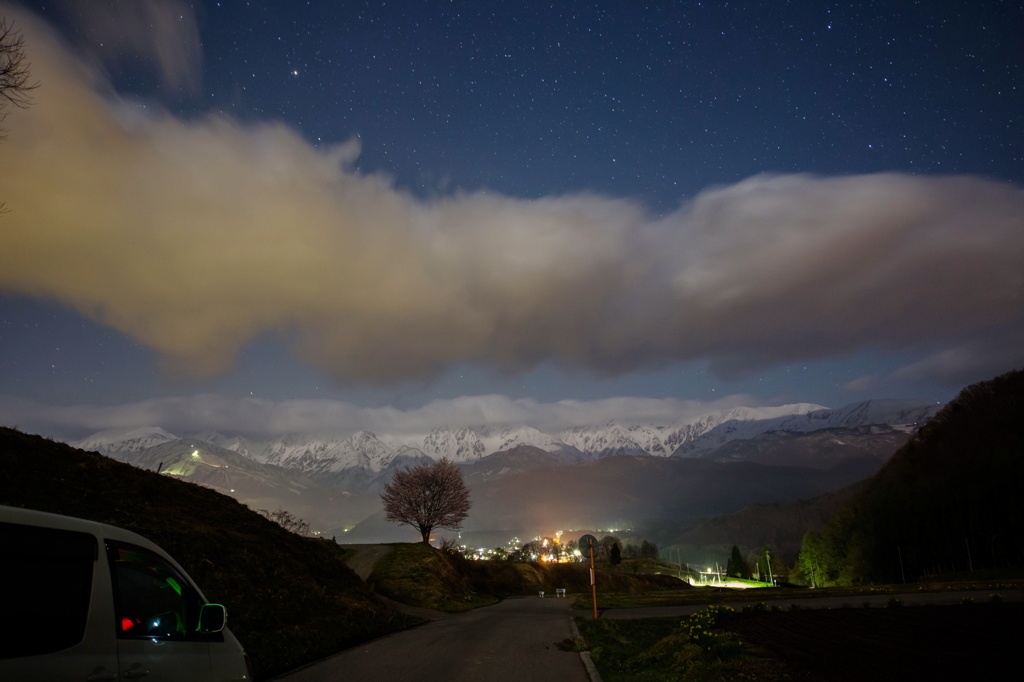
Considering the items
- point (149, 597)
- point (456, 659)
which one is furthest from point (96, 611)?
point (456, 659)

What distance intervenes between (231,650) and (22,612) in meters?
2.98

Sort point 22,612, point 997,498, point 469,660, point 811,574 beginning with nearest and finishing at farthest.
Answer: point 22,612, point 469,660, point 997,498, point 811,574

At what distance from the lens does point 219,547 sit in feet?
60.1

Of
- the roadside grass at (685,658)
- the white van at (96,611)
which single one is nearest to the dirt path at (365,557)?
the roadside grass at (685,658)

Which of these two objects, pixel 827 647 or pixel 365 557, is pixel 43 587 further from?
pixel 365 557

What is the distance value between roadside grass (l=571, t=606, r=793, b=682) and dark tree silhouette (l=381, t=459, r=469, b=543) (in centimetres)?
3616

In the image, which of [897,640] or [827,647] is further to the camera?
[897,640]

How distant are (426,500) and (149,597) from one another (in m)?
49.6

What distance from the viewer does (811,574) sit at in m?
138

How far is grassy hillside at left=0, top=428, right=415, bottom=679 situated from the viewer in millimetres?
15359

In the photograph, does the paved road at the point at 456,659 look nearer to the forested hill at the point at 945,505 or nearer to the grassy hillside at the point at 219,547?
the grassy hillside at the point at 219,547

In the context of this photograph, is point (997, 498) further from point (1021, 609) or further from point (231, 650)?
point (231, 650)

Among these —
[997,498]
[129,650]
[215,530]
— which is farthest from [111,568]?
[997,498]

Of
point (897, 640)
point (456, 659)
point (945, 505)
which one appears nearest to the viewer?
point (897, 640)
